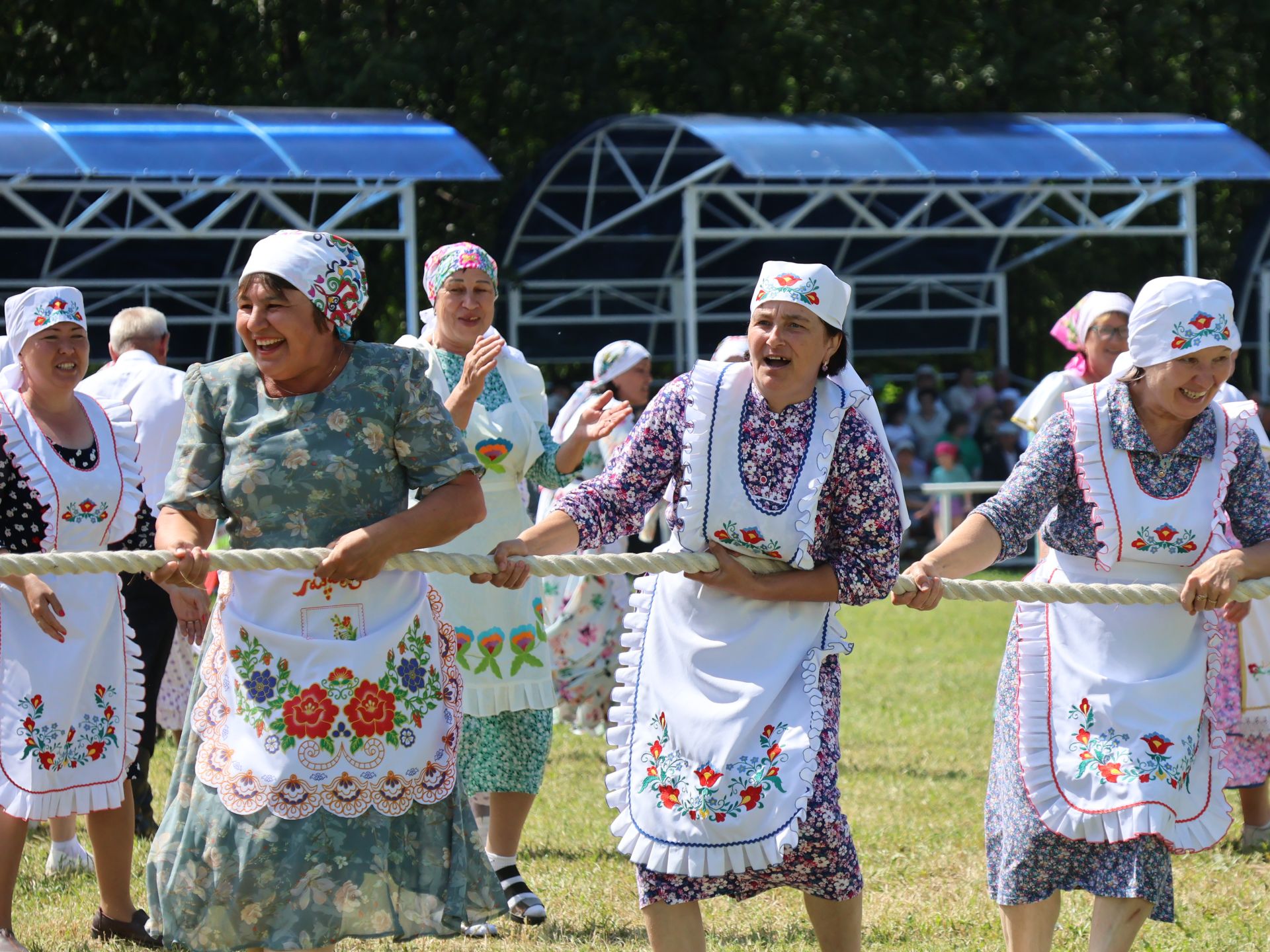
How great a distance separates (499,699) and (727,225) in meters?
15.5

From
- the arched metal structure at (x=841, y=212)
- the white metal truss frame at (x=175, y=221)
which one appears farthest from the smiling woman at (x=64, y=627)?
the arched metal structure at (x=841, y=212)

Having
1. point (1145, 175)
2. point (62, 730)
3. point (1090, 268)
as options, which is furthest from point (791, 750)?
point (1090, 268)

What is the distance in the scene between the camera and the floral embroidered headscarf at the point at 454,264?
226 inches

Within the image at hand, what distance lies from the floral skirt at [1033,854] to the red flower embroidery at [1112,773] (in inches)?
6.1

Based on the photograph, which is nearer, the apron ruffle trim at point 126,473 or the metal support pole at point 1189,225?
the apron ruffle trim at point 126,473

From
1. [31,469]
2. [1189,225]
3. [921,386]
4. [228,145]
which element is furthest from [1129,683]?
[921,386]

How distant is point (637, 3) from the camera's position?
22672mm

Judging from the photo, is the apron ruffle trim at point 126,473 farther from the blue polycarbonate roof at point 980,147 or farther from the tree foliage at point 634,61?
the tree foliage at point 634,61

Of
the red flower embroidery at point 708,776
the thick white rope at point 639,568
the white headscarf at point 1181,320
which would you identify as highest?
the white headscarf at point 1181,320

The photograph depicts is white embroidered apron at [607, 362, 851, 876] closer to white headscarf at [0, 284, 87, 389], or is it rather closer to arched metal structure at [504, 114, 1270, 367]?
white headscarf at [0, 284, 87, 389]

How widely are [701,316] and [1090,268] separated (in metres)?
6.54


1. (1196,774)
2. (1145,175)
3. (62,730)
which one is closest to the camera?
(1196,774)

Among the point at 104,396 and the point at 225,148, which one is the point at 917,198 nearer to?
the point at 225,148

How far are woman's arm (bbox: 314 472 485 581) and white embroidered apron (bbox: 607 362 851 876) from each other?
1.72ft
